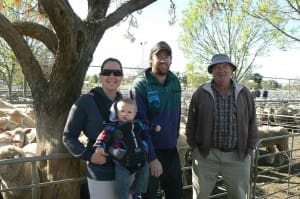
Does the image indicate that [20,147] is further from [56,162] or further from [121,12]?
[121,12]

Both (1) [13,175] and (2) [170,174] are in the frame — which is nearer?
(2) [170,174]

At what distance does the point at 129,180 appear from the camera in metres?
3.14

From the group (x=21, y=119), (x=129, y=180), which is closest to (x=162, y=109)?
(x=129, y=180)

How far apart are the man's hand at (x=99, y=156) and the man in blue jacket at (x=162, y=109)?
560 mm

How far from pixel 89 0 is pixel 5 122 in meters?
5.58

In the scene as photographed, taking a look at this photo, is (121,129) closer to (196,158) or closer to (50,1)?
(196,158)

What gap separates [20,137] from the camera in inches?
296

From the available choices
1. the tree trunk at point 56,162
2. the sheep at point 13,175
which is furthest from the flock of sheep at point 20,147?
the tree trunk at point 56,162

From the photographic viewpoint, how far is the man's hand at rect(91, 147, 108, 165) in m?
3.03

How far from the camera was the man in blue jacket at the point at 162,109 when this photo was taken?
11.7 feet

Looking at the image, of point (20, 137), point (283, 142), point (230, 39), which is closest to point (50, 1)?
point (20, 137)

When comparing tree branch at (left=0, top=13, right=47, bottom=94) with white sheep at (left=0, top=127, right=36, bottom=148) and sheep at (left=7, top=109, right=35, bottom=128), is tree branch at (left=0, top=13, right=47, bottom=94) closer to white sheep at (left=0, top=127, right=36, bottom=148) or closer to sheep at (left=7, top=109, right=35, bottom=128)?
white sheep at (left=0, top=127, right=36, bottom=148)

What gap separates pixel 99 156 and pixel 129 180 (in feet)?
1.08

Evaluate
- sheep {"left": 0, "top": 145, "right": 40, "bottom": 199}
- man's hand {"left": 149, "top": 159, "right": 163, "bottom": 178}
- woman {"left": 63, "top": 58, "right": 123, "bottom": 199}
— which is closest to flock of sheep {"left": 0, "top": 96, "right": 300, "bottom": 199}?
sheep {"left": 0, "top": 145, "right": 40, "bottom": 199}
